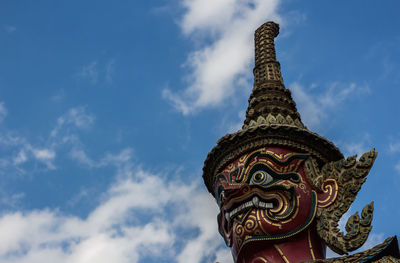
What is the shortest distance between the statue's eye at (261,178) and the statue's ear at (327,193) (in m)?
1.14

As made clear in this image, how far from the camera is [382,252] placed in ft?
33.0

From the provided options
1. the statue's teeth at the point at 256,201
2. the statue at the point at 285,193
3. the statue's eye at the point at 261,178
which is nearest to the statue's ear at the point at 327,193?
the statue at the point at 285,193

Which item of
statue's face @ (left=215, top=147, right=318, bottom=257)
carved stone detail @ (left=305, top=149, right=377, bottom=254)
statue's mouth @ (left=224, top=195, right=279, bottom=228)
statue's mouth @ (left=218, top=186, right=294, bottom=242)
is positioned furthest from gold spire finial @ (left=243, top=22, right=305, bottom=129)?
statue's mouth @ (left=224, top=195, right=279, bottom=228)

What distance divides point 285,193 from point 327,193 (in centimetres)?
98

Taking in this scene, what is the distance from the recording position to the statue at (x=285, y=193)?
445 inches

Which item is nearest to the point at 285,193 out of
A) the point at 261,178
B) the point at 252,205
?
the point at 261,178

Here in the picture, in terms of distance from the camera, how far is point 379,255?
394 inches

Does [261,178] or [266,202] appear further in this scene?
[261,178]

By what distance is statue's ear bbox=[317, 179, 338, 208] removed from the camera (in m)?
11.8

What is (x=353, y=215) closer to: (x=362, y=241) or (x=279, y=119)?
(x=362, y=241)

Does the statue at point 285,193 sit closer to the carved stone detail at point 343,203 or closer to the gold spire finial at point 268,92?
the carved stone detail at point 343,203

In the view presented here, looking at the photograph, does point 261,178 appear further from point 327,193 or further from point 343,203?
point 343,203

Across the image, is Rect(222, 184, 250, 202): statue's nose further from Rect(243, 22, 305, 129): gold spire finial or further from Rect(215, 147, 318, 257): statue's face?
Rect(243, 22, 305, 129): gold spire finial

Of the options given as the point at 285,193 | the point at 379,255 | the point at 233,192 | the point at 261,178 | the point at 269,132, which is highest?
the point at 269,132
